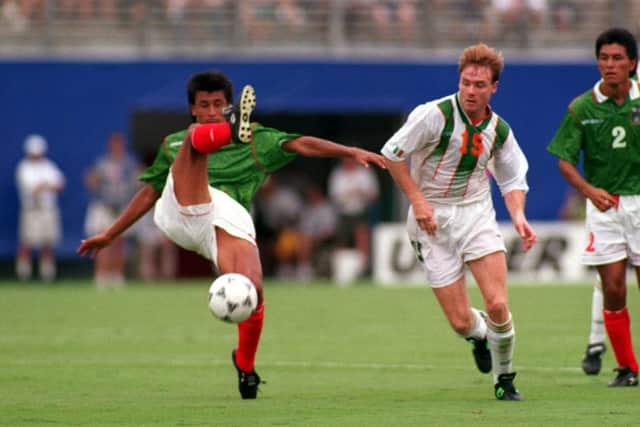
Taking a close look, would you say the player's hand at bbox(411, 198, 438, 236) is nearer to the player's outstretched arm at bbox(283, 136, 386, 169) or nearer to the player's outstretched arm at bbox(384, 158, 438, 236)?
the player's outstretched arm at bbox(384, 158, 438, 236)

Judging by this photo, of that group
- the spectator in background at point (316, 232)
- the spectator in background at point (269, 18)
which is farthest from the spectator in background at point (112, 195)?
the spectator in background at point (316, 232)

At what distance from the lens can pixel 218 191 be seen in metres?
11.3

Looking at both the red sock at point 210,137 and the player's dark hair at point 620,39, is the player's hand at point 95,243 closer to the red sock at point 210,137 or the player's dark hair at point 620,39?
the red sock at point 210,137

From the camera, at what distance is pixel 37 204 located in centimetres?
2764

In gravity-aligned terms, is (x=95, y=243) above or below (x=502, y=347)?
above

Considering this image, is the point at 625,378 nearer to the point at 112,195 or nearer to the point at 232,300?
the point at 232,300

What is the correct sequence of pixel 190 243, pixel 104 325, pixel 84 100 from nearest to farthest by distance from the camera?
pixel 190 243 < pixel 104 325 < pixel 84 100

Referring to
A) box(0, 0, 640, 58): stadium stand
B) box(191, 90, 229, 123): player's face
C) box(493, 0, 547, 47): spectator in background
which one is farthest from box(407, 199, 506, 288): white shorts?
box(493, 0, 547, 47): spectator in background

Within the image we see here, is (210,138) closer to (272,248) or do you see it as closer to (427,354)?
(427,354)

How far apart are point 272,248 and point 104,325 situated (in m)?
13.6

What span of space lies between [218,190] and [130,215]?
2.22 ft

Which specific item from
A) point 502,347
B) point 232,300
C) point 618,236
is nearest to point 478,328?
point 502,347

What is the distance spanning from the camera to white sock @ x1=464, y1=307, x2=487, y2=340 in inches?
451

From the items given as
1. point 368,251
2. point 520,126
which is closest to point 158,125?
point 368,251
